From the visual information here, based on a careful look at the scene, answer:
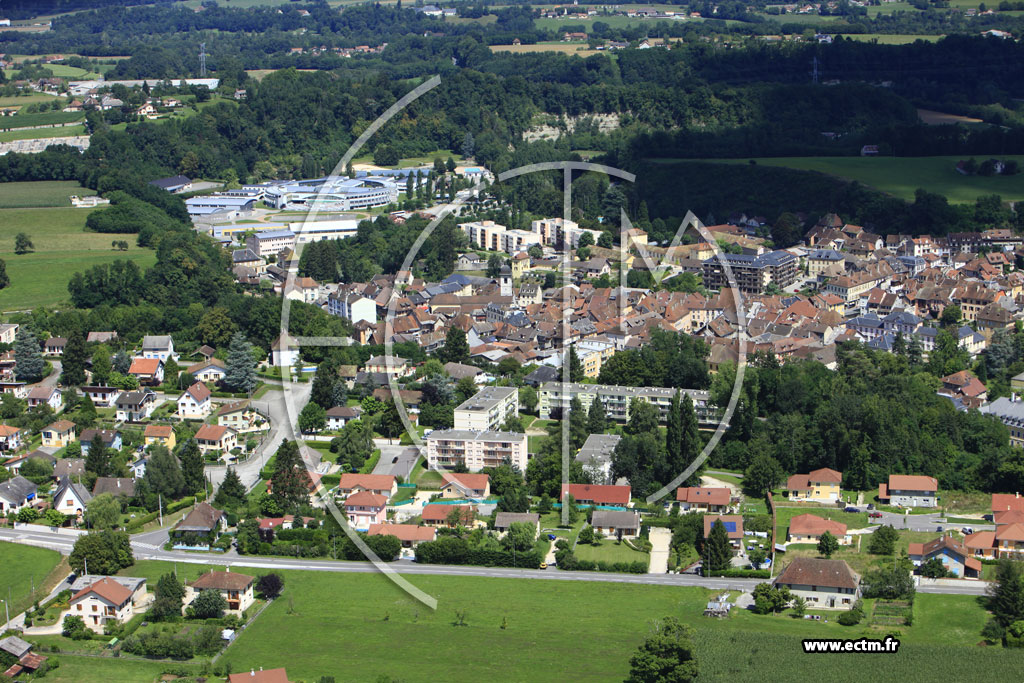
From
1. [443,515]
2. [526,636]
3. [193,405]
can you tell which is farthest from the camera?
[193,405]

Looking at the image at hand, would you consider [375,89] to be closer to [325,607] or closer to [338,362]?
[338,362]

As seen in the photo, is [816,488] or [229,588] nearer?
[229,588]

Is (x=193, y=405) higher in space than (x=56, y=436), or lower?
higher

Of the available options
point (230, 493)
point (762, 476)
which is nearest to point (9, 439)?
point (230, 493)

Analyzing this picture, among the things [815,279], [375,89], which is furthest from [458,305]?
[375,89]

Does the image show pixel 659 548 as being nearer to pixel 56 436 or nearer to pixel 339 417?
pixel 339 417

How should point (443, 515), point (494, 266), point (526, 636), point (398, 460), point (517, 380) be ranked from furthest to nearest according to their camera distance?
point (494, 266), point (517, 380), point (398, 460), point (443, 515), point (526, 636)

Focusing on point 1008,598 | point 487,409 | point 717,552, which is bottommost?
point 717,552
